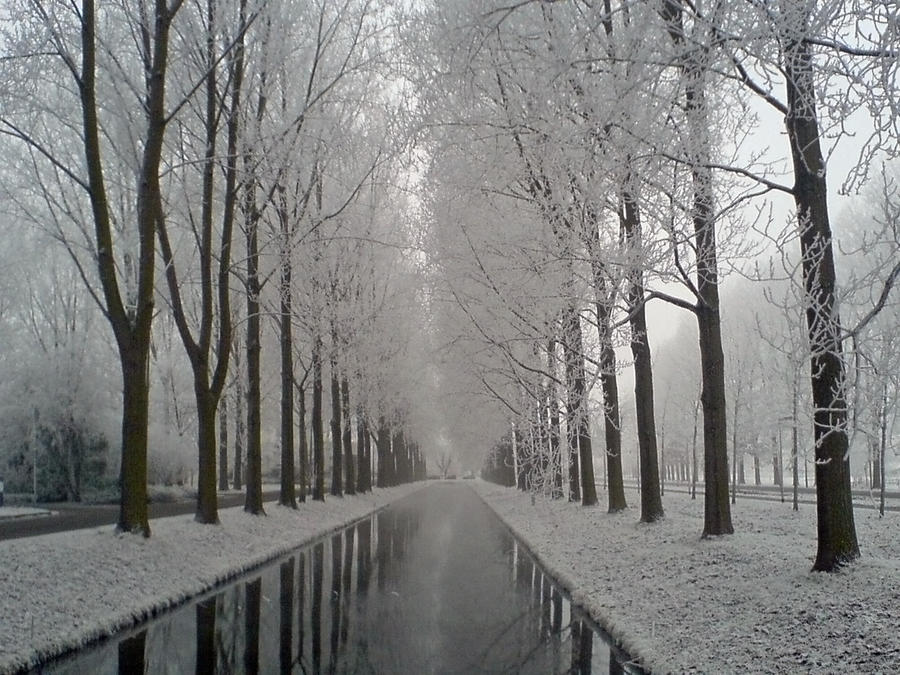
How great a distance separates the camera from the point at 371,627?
8.05 m

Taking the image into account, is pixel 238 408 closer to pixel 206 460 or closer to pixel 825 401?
pixel 206 460

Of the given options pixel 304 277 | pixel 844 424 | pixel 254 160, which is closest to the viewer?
pixel 844 424

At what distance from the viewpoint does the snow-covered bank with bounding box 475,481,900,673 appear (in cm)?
576

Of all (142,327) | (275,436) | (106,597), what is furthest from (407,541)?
(275,436)

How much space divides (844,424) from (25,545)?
10260 mm

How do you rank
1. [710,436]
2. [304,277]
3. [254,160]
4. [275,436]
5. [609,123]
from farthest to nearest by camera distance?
1. [275,436]
2. [304,277]
3. [254,160]
4. [710,436]
5. [609,123]

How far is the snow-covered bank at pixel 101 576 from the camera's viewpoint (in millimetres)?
7031

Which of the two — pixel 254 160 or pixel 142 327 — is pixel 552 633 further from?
pixel 254 160

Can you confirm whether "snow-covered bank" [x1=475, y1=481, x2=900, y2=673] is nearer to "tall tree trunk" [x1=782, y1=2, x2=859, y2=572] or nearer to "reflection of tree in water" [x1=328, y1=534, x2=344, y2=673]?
"tall tree trunk" [x1=782, y1=2, x2=859, y2=572]

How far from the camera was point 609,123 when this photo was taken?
753 cm

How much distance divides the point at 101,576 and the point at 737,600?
7.26 meters

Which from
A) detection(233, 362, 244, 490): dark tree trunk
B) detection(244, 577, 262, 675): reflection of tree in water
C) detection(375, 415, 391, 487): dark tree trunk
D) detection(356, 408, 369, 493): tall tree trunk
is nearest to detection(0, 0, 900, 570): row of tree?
detection(244, 577, 262, 675): reflection of tree in water

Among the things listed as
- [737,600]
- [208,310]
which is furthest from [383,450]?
[737,600]

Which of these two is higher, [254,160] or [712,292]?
[254,160]
